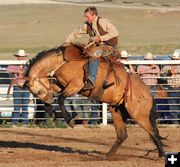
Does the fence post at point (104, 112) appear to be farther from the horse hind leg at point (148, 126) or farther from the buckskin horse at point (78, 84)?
the horse hind leg at point (148, 126)

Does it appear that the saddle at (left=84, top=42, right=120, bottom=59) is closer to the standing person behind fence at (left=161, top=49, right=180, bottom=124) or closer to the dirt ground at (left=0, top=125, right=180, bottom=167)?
the dirt ground at (left=0, top=125, right=180, bottom=167)

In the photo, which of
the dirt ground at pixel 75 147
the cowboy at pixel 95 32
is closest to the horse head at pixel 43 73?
the cowboy at pixel 95 32

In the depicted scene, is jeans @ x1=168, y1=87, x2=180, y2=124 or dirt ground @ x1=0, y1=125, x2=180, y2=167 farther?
jeans @ x1=168, y1=87, x2=180, y2=124

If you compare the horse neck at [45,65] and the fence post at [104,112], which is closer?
the horse neck at [45,65]

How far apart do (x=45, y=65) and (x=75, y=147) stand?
92.2 inches

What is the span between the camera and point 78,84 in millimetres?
8391

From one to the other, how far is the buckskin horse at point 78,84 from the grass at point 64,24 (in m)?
39.1

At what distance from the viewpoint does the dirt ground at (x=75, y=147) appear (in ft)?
27.8

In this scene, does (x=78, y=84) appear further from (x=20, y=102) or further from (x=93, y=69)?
(x=20, y=102)

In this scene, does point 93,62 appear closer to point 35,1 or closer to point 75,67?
point 75,67

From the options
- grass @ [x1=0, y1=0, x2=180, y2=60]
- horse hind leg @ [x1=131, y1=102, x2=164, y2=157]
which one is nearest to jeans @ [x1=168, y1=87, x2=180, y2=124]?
horse hind leg @ [x1=131, y1=102, x2=164, y2=157]

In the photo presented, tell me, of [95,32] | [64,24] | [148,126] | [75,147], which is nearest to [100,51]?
[95,32]

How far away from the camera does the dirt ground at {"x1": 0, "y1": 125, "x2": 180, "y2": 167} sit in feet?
27.8

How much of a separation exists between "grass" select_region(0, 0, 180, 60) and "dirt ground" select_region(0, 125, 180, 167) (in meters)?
35.8
